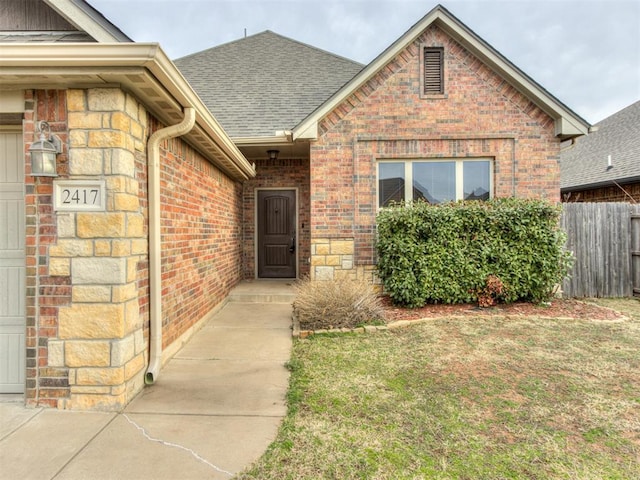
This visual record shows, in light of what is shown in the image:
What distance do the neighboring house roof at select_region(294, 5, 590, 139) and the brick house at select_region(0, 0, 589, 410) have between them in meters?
0.03

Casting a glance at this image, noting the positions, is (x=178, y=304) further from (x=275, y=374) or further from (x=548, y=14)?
(x=548, y=14)

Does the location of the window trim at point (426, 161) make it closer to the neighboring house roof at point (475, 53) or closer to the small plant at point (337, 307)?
the neighboring house roof at point (475, 53)

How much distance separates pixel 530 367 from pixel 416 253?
99.5 inches

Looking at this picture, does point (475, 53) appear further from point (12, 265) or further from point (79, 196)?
point (12, 265)

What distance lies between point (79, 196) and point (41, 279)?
73 centimetres

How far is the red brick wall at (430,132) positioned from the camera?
682 centimetres

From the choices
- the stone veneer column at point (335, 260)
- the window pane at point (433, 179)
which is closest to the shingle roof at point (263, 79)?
the stone veneer column at point (335, 260)

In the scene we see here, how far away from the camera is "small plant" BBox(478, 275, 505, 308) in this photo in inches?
231

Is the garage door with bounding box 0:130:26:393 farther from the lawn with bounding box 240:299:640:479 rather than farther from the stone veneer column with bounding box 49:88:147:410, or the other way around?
the lawn with bounding box 240:299:640:479

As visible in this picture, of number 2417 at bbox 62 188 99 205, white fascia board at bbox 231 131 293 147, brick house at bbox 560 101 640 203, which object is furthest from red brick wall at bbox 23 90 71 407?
brick house at bbox 560 101 640 203

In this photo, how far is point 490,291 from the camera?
19.4 feet

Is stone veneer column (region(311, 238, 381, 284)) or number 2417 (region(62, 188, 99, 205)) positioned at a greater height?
number 2417 (region(62, 188, 99, 205))

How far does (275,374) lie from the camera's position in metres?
3.54

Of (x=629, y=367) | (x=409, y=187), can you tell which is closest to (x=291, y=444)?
(x=629, y=367)
